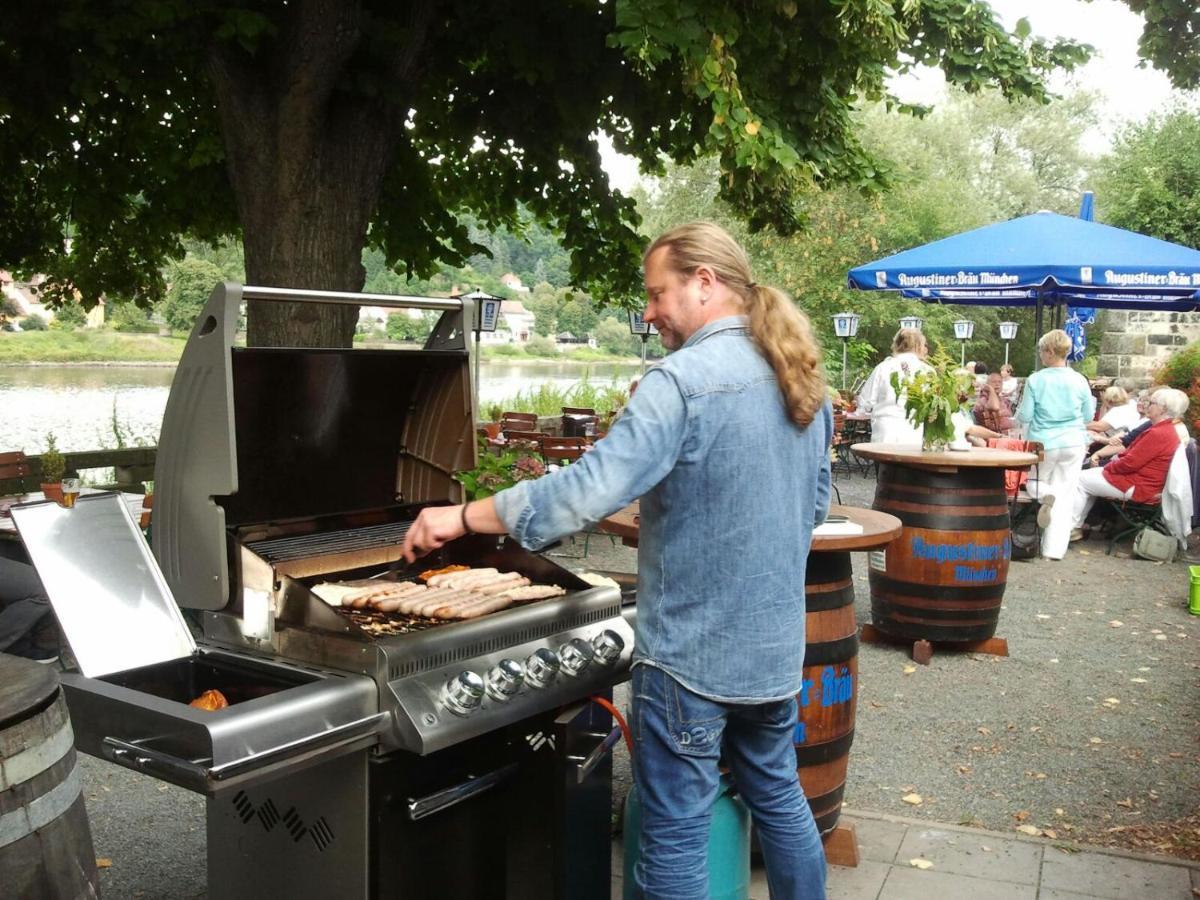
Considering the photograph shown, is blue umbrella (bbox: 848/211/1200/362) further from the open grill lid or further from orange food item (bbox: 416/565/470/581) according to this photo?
orange food item (bbox: 416/565/470/581)

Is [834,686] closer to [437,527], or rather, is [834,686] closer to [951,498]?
[437,527]

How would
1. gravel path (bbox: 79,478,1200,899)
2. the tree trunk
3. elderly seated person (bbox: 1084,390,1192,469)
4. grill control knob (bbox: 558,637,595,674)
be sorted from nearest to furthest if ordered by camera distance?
1. grill control knob (bbox: 558,637,595,674)
2. gravel path (bbox: 79,478,1200,899)
3. the tree trunk
4. elderly seated person (bbox: 1084,390,1192,469)

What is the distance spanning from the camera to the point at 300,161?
273 inches

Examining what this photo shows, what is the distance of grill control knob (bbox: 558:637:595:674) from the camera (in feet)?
8.91

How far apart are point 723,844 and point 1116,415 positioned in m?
10.3

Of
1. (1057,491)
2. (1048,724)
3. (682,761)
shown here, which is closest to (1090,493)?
(1057,491)

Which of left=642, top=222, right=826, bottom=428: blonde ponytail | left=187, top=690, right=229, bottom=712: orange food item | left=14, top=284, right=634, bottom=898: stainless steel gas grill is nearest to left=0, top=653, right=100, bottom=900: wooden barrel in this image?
left=14, top=284, right=634, bottom=898: stainless steel gas grill

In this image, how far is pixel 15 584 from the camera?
5.18m

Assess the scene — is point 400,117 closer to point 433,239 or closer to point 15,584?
point 433,239

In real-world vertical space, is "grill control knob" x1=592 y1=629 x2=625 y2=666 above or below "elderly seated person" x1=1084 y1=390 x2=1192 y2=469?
above

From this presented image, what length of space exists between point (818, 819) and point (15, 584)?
12.4ft

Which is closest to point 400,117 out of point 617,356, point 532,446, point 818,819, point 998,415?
point 532,446

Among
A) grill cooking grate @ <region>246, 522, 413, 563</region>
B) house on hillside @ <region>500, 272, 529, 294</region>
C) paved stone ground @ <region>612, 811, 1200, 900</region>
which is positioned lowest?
paved stone ground @ <region>612, 811, 1200, 900</region>

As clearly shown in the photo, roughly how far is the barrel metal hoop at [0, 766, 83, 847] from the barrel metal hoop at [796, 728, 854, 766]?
2.12 metres
